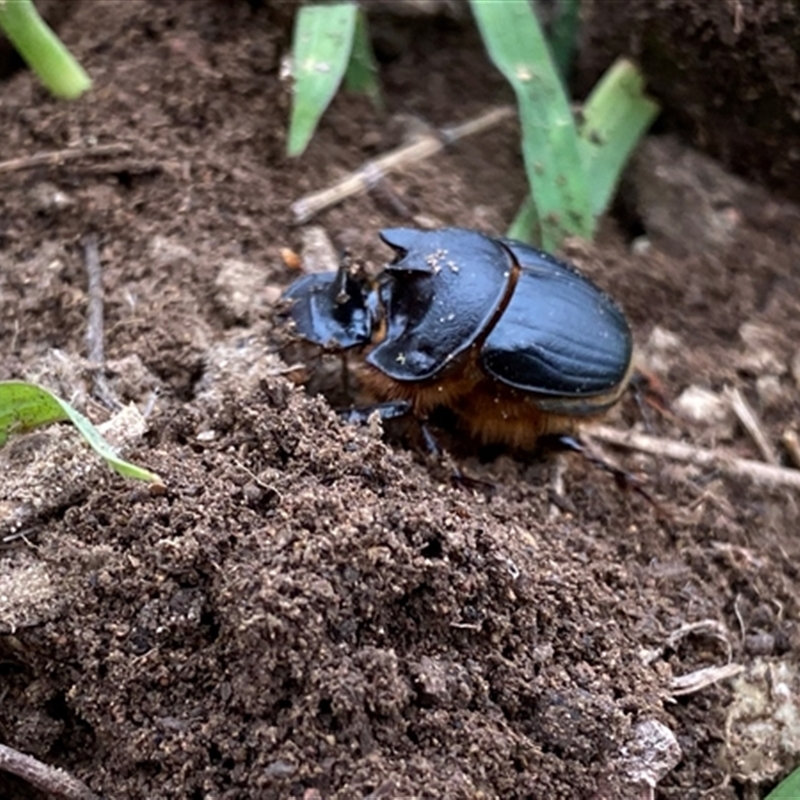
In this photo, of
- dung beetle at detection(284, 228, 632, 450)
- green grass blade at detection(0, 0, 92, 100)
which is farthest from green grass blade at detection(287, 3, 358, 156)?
green grass blade at detection(0, 0, 92, 100)

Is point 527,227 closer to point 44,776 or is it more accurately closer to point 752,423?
point 752,423

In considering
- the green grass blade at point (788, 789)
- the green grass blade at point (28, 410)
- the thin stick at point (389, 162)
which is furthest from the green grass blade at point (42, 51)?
the green grass blade at point (788, 789)

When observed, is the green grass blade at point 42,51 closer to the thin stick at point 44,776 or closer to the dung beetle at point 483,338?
the dung beetle at point 483,338

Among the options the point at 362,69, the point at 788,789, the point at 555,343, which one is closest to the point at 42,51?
the point at 362,69

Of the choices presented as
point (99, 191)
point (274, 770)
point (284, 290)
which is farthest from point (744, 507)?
point (99, 191)

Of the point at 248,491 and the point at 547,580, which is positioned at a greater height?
the point at 248,491

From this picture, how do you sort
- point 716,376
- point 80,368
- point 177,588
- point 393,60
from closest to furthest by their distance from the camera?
point 177,588
point 80,368
point 716,376
point 393,60

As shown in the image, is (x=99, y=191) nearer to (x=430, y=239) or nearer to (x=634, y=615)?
(x=430, y=239)
